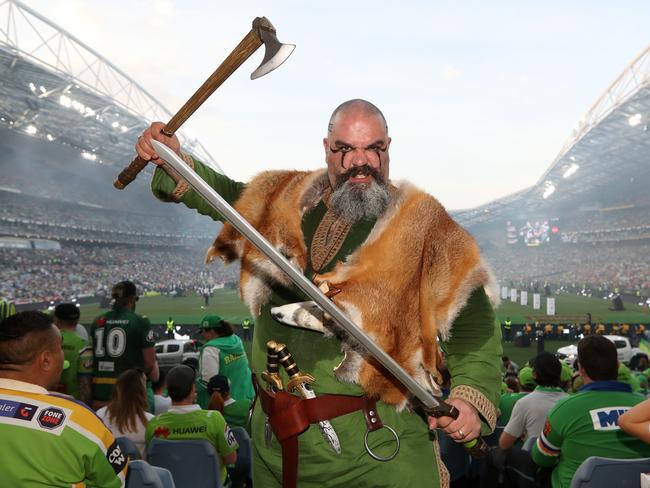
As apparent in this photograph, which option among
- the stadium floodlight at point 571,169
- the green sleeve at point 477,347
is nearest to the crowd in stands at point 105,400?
the green sleeve at point 477,347

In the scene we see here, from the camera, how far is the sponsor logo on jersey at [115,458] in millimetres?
2626

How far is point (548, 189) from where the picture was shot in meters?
71.6

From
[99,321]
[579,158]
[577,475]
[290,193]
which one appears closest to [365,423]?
[290,193]

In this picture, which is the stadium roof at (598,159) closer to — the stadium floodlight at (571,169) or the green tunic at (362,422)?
the stadium floodlight at (571,169)

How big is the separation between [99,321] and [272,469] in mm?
4607

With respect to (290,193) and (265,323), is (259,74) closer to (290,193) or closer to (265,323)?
(290,193)

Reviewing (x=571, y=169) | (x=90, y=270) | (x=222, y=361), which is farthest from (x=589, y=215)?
(x=222, y=361)

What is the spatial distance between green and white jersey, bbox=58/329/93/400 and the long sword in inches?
206

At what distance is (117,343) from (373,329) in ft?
15.7

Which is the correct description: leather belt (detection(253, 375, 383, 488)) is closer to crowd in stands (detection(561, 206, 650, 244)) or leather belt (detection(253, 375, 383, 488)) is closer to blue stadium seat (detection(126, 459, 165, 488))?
blue stadium seat (detection(126, 459, 165, 488))

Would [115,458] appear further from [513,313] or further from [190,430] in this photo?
[513,313]

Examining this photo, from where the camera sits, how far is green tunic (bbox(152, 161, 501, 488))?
81.3 inches

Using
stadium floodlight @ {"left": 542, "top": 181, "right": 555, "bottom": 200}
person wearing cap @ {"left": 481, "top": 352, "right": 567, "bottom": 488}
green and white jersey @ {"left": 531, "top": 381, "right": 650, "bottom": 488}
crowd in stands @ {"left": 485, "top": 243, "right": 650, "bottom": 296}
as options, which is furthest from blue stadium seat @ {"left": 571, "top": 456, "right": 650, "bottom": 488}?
stadium floodlight @ {"left": 542, "top": 181, "right": 555, "bottom": 200}

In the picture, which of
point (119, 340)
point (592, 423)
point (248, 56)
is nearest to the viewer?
point (248, 56)
